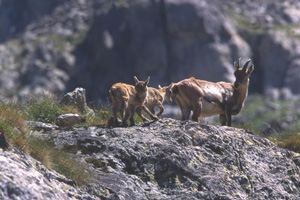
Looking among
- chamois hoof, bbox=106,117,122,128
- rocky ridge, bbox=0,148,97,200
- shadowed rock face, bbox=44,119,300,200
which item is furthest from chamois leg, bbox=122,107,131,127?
rocky ridge, bbox=0,148,97,200

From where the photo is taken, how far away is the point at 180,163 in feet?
43.0

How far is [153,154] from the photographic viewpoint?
13.3 metres

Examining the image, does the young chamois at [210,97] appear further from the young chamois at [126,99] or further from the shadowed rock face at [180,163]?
the shadowed rock face at [180,163]

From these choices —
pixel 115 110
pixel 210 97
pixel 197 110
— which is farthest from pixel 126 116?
pixel 210 97

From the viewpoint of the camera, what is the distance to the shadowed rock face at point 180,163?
12484 mm

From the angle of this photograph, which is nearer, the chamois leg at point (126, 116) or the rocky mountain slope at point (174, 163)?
the rocky mountain slope at point (174, 163)

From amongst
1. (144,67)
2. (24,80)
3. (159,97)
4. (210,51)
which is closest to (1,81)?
(24,80)

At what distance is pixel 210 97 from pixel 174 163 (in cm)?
541

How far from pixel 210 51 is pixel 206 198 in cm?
17617

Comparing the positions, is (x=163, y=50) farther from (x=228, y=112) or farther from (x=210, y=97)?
(x=210, y=97)

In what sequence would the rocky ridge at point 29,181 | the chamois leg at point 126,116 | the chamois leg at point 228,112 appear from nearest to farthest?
the rocky ridge at point 29,181 → the chamois leg at point 126,116 → the chamois leg at point 228,112

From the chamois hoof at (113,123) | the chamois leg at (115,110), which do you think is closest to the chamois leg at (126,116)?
the chamois hoof at (113,123)

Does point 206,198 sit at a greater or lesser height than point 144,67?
greater

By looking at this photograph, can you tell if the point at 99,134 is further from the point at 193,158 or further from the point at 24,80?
the point at 24,80
